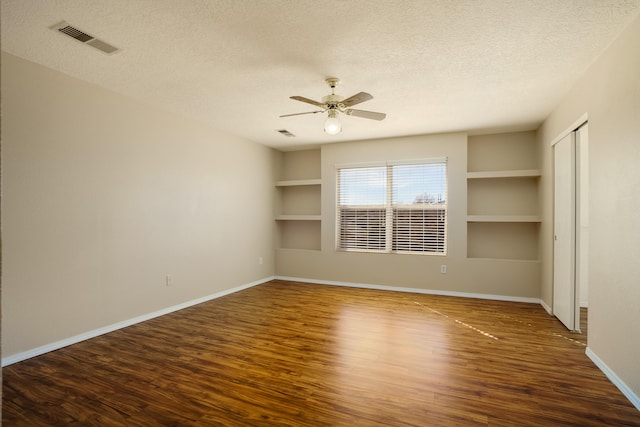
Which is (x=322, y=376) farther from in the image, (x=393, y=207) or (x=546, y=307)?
(x=393, y=207)

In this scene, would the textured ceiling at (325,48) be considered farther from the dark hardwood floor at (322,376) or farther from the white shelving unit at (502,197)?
the dark hardwood floor at (322,376)

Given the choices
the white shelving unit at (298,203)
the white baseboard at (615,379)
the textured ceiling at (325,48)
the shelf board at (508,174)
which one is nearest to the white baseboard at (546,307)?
the white baseboard at (615,379)

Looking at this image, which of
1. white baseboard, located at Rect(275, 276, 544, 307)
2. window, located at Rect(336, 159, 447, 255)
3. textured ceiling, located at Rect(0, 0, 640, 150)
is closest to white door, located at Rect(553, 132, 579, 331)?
textured ceiling, located at Rect(0, 0, 640, 150)

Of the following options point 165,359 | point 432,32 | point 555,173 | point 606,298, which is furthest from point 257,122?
point 606,298

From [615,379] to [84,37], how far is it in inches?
188

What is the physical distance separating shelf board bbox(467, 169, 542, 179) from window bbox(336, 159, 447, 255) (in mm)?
442

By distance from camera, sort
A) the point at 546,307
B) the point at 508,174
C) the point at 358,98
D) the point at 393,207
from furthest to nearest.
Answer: the point at 393,207, the point at 508,174, the point at 546,307, the point at 358,98

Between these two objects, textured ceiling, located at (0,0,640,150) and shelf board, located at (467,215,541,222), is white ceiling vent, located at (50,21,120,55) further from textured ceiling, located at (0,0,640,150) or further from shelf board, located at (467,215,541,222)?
shelf board, located at (467,215,541,222)

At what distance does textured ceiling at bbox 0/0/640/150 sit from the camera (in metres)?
2.53

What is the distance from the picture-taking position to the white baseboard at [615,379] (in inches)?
98.6

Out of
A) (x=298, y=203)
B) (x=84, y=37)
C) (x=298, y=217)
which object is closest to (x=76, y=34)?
(x=84, y=37)

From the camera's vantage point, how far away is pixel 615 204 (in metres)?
2.79

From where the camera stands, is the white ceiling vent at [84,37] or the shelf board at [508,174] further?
the shelf board at [508,174]

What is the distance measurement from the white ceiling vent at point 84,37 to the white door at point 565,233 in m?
4.42
